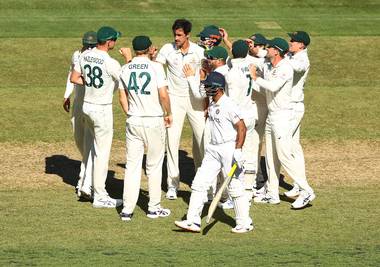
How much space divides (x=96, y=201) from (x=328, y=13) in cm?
1745

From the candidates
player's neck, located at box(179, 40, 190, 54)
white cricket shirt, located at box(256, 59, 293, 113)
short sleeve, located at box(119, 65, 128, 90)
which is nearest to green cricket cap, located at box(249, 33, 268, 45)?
white cricket shirt, located at box(256, 59, 293, 113)

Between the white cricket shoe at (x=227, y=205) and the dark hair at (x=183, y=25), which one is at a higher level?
the dark hair at (x=183, y=25)

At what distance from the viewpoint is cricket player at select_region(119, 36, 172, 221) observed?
15.6 metres

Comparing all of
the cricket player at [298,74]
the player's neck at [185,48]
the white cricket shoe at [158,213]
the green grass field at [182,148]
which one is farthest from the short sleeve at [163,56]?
the white cricket shoe at [158,213]

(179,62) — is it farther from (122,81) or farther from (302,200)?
(302,200)

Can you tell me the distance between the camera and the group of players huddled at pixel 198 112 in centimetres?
1525

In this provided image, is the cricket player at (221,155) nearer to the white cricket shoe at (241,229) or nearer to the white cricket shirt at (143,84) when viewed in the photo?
the white cricket shoe at (241,229)

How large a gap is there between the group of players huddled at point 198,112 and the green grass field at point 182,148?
1.61 feet

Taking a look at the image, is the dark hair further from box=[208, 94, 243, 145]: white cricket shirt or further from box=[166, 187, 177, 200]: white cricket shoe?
box=[166, 187, 177, 200]: white cricket shoe

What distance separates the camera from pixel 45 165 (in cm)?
1950

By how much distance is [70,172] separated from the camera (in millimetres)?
19203

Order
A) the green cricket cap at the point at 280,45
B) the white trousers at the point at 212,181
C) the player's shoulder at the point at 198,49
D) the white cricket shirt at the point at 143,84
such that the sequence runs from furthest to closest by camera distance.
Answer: the player's shoulder at the point at 198,49 → the green cricket cap at the point at 280,45 → the white cricket shirt at the point at 143,84 → the white trousers at the point at 212,181

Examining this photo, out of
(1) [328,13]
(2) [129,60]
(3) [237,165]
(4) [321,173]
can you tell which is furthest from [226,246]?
(1) [328,13]

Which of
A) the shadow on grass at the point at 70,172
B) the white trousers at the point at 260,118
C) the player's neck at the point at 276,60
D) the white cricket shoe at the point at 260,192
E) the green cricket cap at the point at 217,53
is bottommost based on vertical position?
the shadow on grass at the point at 70,172
